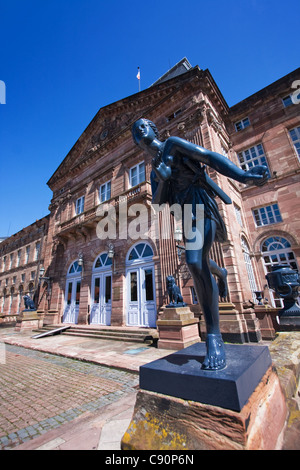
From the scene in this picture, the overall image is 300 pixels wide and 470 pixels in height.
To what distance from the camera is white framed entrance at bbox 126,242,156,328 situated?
10148mm

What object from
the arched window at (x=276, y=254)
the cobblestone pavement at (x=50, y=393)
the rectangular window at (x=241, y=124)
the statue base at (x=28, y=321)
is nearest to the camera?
the cobblestone pavement at (x=50, y=393)

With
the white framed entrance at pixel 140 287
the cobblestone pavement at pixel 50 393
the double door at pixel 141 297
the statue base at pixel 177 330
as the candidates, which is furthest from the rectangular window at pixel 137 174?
the cobblestone pavement at pixel 50 393

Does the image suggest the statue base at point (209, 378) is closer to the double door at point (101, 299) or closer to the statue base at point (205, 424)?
the statue base at point (205, 424)

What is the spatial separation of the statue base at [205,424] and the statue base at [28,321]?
53.2 ft

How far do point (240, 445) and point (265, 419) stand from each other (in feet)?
1.12

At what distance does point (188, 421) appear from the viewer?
1.35m

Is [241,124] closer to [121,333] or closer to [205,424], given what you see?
[121,333]

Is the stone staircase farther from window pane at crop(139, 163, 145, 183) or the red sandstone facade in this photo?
window pane at crop(139, 163, 145, 183)

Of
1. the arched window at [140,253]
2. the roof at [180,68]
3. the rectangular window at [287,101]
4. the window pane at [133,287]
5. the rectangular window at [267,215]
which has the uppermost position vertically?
the roof at [180,68]

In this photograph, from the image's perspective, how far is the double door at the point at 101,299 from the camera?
12.0 m

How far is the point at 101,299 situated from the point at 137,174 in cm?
793
